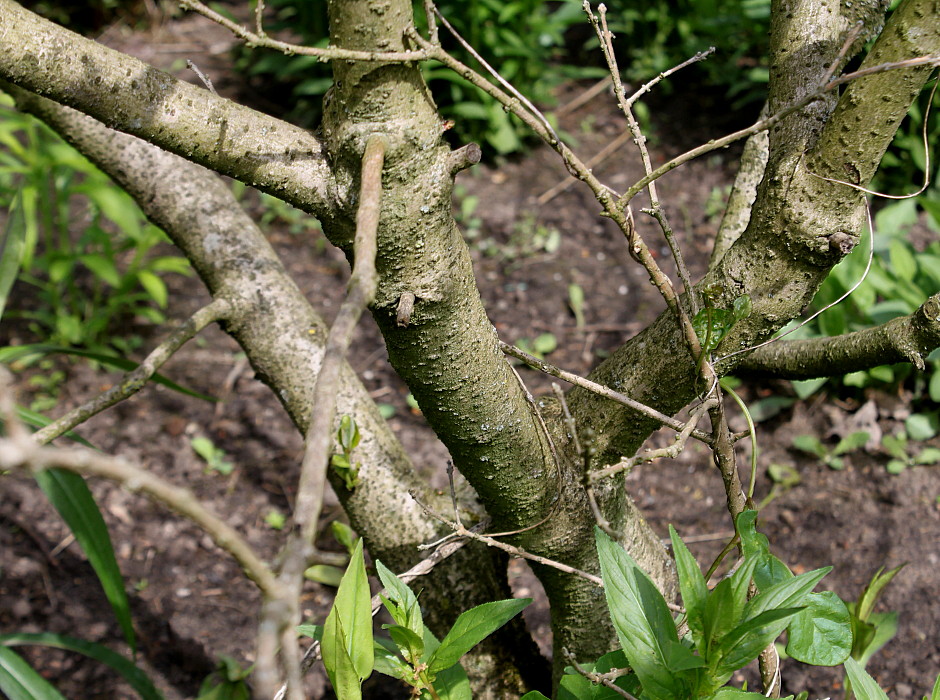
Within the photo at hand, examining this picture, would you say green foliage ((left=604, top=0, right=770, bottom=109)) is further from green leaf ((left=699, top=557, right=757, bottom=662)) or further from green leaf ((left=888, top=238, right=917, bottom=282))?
green leaf ((left=699, top=557, right=757, bottom=662))

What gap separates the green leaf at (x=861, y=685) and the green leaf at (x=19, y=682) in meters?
1.30

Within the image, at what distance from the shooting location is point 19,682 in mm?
1312

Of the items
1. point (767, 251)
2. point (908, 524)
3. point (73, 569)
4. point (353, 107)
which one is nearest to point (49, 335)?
point (73, 569)

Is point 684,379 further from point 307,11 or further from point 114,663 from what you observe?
point 307,11

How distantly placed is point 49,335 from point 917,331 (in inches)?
107

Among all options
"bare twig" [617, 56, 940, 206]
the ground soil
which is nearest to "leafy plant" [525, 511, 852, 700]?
"bare twig" [617, 56, 940, 206]

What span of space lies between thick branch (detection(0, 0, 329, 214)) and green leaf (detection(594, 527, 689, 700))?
53 centimetres

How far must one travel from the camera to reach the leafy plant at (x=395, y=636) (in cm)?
89

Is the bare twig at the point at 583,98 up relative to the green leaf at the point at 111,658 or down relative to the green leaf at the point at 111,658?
up

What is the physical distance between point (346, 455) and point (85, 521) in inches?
20.2

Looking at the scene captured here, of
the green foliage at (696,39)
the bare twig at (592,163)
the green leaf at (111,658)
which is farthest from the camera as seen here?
the green foliage at (696,39)

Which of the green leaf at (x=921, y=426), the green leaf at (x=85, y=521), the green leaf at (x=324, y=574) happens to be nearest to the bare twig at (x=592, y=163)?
the green leaf at (x=921, y=426)

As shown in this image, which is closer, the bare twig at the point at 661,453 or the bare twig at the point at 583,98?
the bare twig at the point at 661,453

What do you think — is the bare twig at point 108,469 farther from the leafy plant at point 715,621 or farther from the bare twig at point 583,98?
the bare twig at point 583,98
